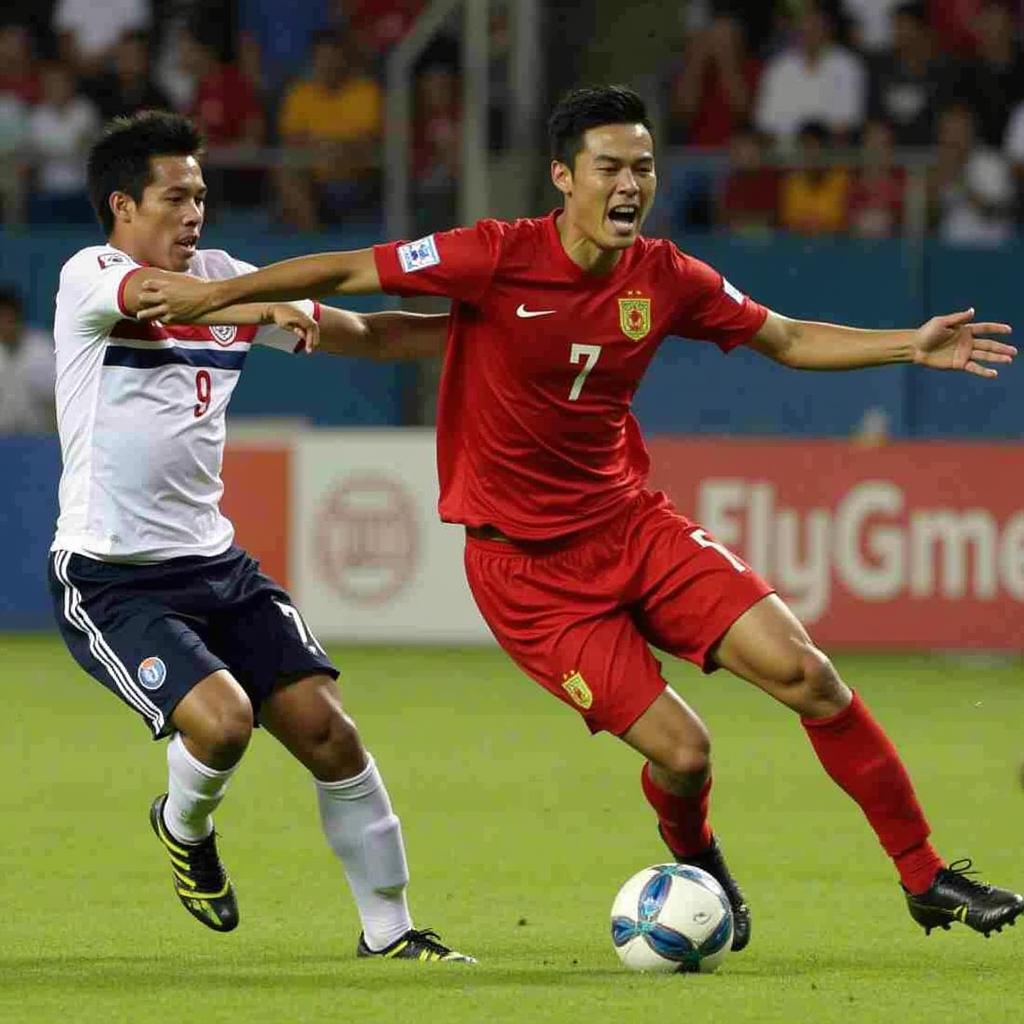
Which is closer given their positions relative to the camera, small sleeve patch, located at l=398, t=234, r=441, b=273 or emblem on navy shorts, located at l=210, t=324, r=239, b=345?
small sleeve patch, located at l=398, t=234, r=441, b=273

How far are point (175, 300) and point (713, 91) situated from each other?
11.9 m

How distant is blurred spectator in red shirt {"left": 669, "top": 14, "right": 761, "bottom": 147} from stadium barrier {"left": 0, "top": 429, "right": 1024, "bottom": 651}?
3655 millimetres

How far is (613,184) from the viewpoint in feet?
20.3

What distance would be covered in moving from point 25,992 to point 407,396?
1177 centimetres

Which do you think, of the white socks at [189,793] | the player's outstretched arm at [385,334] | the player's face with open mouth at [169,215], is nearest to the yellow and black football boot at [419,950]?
the white socks at [189,793]

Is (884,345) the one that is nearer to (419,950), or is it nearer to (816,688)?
(816,688)

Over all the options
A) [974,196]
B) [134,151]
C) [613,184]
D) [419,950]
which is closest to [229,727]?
[419,950]

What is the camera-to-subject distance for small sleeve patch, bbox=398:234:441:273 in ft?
19.9

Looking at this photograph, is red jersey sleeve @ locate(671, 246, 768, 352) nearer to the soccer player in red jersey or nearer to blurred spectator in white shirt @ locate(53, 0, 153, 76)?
the soccer player in red jersey

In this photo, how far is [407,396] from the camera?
17359mm

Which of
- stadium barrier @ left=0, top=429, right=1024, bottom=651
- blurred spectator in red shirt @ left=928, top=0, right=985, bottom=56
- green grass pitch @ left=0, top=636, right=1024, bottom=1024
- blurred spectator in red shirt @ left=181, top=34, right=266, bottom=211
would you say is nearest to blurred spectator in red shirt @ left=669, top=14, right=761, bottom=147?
blurred spectator in red shirt @ left=928, top=0, right=985, bottom=56

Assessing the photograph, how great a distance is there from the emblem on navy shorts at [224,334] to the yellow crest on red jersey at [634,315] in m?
1.05

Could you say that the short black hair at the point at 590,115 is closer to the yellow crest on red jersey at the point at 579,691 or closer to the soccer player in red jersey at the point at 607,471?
the soccer player in red jersey at the point at 607,471

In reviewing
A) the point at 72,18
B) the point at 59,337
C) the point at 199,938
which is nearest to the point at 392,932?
the point at 199,938
